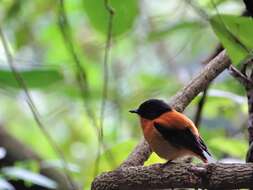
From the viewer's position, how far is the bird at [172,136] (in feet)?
5.69

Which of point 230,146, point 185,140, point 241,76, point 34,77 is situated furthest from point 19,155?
point 241,76

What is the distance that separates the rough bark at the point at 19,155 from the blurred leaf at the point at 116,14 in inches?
54.1

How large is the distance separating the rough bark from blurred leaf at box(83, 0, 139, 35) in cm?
137

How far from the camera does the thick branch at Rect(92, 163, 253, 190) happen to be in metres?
1.33

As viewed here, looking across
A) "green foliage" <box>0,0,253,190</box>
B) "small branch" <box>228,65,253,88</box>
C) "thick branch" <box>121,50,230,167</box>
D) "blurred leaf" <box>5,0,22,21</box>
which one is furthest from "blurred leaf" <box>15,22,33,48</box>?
"small branch" <box>228,65,253,88</box>

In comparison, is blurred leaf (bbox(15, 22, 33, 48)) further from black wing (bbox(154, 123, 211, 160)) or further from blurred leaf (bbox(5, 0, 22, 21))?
black wing (bbox(154, 123, 211, 160))

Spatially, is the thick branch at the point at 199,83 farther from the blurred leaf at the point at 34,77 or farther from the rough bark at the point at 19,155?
the rough bark at the point at 19,155

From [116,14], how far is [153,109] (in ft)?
1.07

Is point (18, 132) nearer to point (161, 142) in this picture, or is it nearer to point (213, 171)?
point (161, 142)

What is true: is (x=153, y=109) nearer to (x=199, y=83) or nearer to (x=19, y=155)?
(x=199, y=83)

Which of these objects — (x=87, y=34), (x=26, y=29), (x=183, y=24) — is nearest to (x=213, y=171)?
(x=183, y=24)

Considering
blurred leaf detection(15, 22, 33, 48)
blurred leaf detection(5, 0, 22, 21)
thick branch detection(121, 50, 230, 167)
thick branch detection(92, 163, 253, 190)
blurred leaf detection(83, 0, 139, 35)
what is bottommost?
thick branch detection(92, 163, 253, 190)

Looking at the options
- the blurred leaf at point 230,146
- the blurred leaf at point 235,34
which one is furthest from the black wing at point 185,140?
the blurred leaf at point 230,146

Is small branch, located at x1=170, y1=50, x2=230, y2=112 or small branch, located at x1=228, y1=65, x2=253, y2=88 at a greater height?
small branch, located at x1=170, y1=50, x2=230, y2=112
